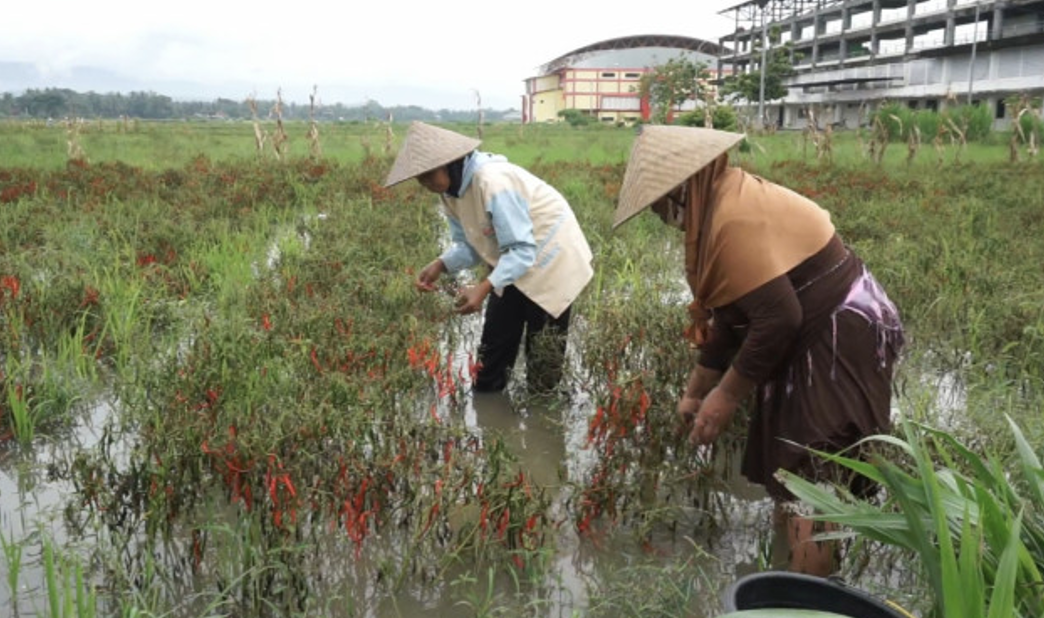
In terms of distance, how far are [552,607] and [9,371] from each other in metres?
2.42

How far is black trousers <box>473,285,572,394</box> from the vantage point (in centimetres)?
372

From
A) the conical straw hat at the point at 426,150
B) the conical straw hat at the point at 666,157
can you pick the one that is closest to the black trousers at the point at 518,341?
the conical straw hat at the point at 426,150

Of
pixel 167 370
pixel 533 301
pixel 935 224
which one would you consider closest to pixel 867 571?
pixel 533 301

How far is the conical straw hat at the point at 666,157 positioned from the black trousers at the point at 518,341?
159 cm

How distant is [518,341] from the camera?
386cm

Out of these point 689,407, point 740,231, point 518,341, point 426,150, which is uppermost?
point 426,150

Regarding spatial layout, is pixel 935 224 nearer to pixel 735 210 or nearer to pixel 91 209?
pixel 735 210

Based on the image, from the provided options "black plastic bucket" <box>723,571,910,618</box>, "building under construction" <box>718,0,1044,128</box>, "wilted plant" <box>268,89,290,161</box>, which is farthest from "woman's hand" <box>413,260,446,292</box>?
"building under construction" <box>718,0,1044,128</box>

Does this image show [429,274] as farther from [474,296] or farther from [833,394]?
[833,394]

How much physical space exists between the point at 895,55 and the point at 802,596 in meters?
45.5

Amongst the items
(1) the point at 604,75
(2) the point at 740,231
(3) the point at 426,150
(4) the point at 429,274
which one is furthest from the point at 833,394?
(1) the point at 604,75

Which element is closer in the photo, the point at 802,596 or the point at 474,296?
the point at 802,596

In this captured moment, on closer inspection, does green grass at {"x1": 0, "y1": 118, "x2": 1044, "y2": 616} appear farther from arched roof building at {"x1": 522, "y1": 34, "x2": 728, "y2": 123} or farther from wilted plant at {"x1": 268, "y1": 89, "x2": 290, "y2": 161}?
arched roof building at {"x1": 522, "y1": 34, "x2": 728, "y2": 123}

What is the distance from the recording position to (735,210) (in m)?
2.01
